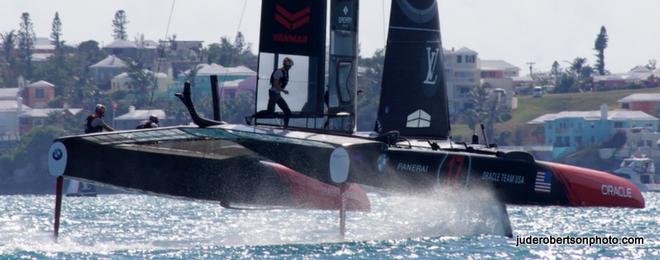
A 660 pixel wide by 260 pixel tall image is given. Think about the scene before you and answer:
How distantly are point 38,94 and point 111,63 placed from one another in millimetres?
12627

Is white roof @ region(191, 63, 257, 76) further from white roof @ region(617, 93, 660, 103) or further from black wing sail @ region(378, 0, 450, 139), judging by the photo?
black wing sail @ region(378, 0, 450, 139)

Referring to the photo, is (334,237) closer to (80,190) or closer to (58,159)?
(58,159)

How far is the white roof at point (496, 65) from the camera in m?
115

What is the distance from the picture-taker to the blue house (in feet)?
280

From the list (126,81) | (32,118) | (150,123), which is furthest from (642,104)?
(150,123)

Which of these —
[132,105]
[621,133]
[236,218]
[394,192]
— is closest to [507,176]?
[394,192]

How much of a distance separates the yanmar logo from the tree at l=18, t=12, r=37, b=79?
92.1 metres

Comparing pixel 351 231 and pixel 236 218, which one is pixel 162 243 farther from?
pixel 236 218

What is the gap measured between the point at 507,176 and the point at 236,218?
10995 mm

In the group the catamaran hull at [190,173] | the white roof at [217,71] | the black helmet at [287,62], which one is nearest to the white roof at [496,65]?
the white roof at [217,71]

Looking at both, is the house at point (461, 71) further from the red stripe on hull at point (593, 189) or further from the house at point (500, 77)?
the red stripe on hull at point (593, 189)

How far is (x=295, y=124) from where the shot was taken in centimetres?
2112

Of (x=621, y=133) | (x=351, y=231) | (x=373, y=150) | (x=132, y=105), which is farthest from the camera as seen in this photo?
(x=132, y=105)

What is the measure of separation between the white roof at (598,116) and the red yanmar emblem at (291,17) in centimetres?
6602
